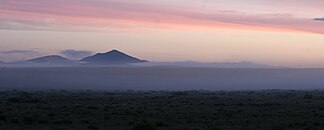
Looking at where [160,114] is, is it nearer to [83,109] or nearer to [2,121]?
[83,109]

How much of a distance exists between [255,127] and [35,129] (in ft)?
31.2

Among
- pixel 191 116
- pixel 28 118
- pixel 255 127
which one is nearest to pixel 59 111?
pixel 28 118

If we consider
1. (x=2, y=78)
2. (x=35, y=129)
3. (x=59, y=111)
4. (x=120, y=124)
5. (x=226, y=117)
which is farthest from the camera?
(x=2, y=78)

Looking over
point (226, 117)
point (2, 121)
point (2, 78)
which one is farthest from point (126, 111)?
point (2, 78)

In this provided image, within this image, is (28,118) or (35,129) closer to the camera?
(35,129)

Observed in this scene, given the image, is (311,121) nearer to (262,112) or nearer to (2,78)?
(262,112)

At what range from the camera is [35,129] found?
92.5 ft

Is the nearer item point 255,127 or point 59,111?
point 255,127

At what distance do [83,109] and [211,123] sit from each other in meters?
10.9

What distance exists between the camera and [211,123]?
3181cm

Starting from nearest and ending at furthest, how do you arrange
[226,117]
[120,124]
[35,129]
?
[35,129]
[120,124]
[226,117]

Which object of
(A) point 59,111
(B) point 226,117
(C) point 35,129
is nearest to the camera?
(C) point 35,129

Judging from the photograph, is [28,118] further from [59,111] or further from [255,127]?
[255,127]

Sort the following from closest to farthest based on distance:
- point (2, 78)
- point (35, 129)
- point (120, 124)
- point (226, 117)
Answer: point (35, 129)
point (120, 124)
point (226, 117)
point (2, 78)
